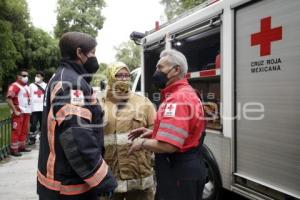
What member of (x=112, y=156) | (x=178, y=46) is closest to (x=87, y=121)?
(x=112, y=156)

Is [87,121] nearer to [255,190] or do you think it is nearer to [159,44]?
[255,190]

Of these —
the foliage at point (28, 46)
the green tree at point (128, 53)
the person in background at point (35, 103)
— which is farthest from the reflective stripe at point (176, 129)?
the green tree at point (128, 53)

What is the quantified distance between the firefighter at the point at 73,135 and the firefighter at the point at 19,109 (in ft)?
19.0

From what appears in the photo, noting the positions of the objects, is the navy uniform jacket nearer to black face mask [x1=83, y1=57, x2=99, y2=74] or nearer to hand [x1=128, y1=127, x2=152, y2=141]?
black face mask [x1=83, y1=57, x2=99, y2=74]

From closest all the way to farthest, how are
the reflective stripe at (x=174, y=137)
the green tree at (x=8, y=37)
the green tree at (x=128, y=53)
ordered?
the reflective stripe at (x=174, y=137)
the green tree at (x=8, y=37)
the green tree at (x=128, y=53)

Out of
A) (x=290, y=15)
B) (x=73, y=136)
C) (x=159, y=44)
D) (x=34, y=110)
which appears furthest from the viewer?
(x=34, y=110)

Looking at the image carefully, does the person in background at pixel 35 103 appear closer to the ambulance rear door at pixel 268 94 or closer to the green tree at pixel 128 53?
the ambulance rear door at pixel 268 94

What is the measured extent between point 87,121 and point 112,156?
868 millimetres

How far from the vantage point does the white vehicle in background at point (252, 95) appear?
316cm

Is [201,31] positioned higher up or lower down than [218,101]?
higher up

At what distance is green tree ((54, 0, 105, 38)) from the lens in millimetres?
40156

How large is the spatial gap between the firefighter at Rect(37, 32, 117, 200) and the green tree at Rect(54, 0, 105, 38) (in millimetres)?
38222

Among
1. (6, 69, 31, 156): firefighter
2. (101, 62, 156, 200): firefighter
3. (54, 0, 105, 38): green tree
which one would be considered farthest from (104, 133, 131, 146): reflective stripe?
(54, 0, 105, 38): green tree

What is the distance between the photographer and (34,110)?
956 cm
